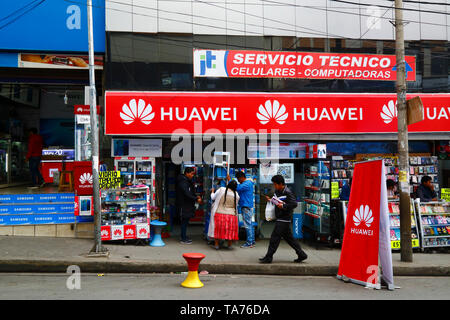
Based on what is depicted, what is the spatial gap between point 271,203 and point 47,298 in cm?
455

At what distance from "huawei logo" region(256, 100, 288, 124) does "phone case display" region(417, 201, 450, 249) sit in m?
4.18

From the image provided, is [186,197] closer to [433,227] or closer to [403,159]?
[403,159]

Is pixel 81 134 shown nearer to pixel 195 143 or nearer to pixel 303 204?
pixel 195 143

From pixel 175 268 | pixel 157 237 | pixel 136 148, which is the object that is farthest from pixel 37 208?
pixel 175 268

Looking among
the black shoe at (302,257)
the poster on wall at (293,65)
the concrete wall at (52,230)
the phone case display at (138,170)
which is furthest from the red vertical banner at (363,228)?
the concrete wall at (52,230)

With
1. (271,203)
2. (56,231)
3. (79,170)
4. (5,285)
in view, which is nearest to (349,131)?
(271,203)

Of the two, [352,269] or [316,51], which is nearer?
[352,269]

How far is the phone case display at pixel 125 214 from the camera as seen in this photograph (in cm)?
1000

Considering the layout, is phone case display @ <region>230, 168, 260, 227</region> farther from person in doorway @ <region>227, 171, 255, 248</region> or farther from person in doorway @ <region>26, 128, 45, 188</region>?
person in doorway @ <region>26, 128, 45, 188</region>

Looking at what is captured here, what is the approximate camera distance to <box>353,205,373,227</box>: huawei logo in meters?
7.30

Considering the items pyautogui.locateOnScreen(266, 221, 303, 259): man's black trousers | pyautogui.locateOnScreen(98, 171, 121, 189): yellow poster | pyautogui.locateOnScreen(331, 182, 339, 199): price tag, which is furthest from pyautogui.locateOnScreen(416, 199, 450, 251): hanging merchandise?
pyautogui.locateOnScreen(98, 171, 121, 189): yellow poster

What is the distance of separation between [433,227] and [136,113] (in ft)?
26.7

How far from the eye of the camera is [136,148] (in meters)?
11.5

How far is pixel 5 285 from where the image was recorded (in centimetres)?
695
